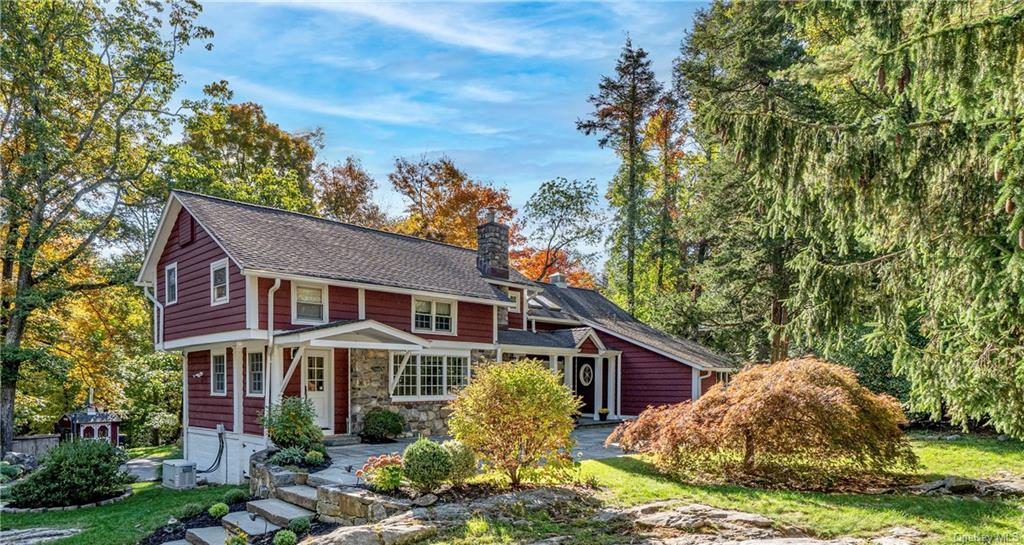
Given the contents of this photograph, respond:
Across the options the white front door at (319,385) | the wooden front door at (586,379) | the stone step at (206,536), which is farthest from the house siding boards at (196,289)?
the wooden front door at (586,379)

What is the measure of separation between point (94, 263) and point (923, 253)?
2119 centimetres

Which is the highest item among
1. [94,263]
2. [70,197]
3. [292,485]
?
[70,197]

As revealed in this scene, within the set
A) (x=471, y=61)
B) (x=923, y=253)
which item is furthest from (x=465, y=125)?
(x=923, y=253)

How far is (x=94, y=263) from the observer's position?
63.5 feet

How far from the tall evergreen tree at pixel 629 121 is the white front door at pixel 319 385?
16896 millimetres

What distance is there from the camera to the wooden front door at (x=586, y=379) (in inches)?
819

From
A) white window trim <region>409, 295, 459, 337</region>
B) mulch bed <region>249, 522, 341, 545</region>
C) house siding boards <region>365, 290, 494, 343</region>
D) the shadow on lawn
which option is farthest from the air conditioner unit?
the shadow on lawn

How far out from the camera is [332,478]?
30.6 feet

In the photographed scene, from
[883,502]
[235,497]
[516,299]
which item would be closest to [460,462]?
[235,497]

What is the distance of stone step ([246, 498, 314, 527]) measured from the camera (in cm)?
851

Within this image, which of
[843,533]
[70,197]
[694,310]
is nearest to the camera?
[843,533]

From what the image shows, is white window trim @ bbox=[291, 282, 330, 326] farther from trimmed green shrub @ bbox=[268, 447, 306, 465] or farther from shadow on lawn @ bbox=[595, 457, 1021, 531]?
shadow on lawn @ bbox=[595, 457, 1021, 531]

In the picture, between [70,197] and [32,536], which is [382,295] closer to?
[32,536]

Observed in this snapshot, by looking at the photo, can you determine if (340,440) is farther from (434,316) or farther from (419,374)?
(434,316)
